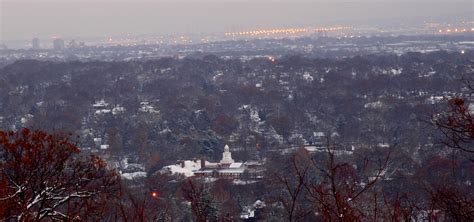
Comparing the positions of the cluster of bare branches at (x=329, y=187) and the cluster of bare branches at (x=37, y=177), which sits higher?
the cluster of bare branches at (x=37, y=177)

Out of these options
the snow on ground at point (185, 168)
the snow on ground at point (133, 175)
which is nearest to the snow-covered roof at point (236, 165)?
the snow on ground at point (185, 168)

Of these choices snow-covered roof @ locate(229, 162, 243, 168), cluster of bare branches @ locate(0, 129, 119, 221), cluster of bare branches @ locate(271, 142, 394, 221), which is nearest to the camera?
cluster of bare branches @ locate(0, 129, 119, 221)

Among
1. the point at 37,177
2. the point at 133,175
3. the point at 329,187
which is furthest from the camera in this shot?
the point at 133,175

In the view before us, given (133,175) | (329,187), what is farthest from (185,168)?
(329,187)

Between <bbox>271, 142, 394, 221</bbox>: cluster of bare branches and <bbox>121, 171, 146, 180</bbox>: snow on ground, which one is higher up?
<bbox>271, 142, 394, 221</bbox>: cluster of bare branches

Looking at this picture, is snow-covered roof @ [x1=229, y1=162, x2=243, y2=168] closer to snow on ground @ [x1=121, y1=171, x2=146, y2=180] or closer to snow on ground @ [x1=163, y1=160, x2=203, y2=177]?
snow on ground @ [x1=163, y1=160, x2=203, y2=177]

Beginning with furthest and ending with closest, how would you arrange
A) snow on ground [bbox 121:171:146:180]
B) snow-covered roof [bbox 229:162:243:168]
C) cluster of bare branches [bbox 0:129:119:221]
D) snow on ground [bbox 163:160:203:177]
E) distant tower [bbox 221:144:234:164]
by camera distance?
distant tower [bbox 221:144:234:164], snow-covered roof [bbox 229:162:243:168], snow on ground [bbox 163:160:203:177], snow on ground [bbox 121:171:146:180], cluster of bare branches [bbox 0:129:119:221]

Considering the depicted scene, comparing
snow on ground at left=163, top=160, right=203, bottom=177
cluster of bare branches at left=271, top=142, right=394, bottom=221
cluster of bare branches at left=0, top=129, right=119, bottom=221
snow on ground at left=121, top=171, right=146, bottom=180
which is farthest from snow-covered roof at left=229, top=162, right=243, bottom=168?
cluster of bare branches at left=0, top=129, right=119, bottom=221

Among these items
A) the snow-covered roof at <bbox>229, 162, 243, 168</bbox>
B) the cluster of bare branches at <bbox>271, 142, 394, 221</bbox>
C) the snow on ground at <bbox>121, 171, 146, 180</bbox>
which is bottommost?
the snow-covered roof at <bbox>229, 162, 243, 168</bbox>

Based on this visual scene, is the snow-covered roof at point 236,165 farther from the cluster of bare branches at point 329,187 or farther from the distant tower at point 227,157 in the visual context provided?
the cluster of bare branches at point 329,187

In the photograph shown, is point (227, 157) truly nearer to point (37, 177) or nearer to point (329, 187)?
point (329, 187)

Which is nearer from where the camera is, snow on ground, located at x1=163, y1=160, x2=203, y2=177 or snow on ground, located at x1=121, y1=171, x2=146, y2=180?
snow on ground, located at x1=121, y1=171, x2=146, y2=180
